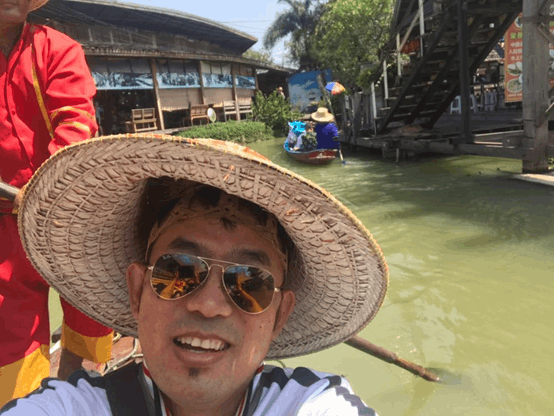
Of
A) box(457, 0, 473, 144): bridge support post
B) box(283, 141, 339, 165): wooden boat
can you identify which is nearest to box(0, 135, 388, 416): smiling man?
box(457, 0, 473, 144): bridge support post

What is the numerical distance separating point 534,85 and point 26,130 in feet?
20.9

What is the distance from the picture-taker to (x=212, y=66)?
67.2 feet

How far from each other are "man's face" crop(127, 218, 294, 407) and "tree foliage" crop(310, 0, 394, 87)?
700 inches

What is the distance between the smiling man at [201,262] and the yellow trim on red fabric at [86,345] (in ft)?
1.65

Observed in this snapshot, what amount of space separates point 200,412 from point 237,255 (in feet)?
1.26

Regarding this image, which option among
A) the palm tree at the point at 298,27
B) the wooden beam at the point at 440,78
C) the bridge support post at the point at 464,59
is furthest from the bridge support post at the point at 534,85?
the palm tree at the point at 298,27

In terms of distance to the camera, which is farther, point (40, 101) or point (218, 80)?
point (218, 80)

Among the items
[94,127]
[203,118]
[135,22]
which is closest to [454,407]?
[94,127]

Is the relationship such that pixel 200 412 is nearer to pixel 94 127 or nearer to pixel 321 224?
pixel 321 224

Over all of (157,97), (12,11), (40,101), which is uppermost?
(157,97)

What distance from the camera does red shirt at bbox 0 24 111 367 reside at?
5.05 feet

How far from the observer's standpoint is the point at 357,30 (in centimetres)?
1864

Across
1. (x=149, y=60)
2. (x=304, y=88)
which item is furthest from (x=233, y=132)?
(x=304, y=88)

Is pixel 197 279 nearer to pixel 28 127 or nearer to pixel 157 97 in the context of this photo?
pixel 28 127
